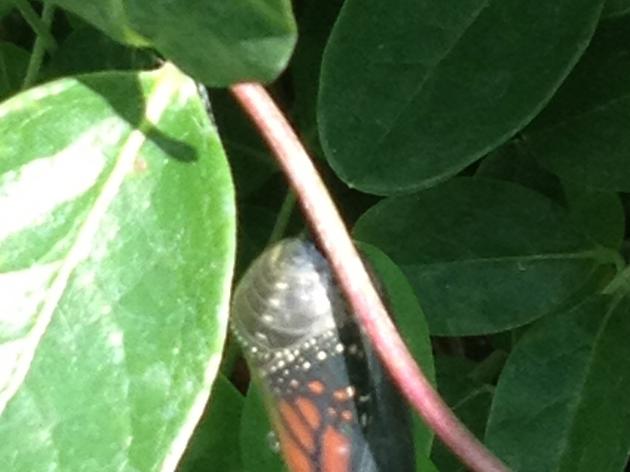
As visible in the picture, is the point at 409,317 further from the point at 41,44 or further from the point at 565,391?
the point at 41,44

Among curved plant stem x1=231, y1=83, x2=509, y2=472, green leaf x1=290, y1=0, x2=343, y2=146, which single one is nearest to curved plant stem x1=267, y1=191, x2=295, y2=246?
green leaf x1=290, y1=0, x2=343, y2=146

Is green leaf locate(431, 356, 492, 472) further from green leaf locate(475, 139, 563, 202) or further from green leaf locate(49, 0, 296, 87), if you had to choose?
green leaf locate(49, 0, 296, 87)

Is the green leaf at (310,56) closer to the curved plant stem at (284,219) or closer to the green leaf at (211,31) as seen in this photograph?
the curved plant stem at (284,219)

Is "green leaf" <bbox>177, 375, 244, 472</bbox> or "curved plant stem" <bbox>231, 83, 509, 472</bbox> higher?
"curved plant stem" <bbox>231, 83, 509, 472</bbox>

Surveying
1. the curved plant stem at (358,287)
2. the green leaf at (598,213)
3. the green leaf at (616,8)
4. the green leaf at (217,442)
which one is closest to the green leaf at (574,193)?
the green leaf at (598,213)

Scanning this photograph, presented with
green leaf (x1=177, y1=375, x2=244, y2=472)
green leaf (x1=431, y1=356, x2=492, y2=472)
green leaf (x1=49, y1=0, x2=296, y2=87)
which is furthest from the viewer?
green leaf (x1=431, y1=356, x2=492, y2=472)

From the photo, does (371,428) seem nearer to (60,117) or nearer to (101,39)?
(60,117)
